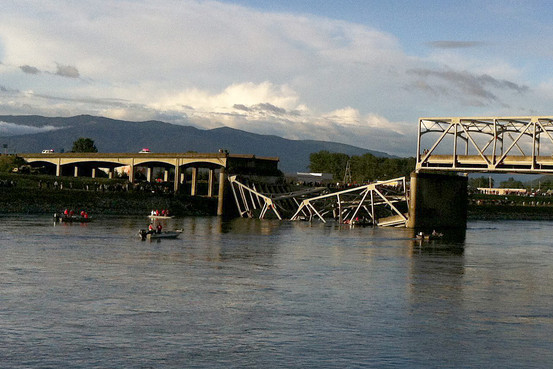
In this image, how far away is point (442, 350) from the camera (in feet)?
122

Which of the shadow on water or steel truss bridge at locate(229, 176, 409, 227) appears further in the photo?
steel truss bridge at locate(229, 176, 409, 227)

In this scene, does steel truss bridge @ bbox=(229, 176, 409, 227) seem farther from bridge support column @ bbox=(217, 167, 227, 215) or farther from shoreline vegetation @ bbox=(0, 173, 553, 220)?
shoreline vegetation @ bbox=(0, 173, 553, 220)

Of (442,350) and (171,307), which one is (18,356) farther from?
(442,350)

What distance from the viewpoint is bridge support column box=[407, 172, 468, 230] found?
135 meters

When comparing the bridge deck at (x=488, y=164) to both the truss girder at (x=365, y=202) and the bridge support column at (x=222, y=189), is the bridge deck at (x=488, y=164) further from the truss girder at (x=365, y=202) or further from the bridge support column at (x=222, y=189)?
the bridge support column at (x=222, y=189)

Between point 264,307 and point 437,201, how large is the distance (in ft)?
319

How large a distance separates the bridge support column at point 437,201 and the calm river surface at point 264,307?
5014 centimetres

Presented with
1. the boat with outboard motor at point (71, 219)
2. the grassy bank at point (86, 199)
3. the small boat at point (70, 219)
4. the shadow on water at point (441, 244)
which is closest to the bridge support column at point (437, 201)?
the shadow on water at point (441, 244)

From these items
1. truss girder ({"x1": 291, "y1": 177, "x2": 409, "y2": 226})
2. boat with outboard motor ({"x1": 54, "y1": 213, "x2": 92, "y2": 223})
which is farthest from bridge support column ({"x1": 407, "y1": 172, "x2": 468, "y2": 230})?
boat with outboard motor ({"x1": 54, "y1": 213, "x2": 92, "y2": 223})

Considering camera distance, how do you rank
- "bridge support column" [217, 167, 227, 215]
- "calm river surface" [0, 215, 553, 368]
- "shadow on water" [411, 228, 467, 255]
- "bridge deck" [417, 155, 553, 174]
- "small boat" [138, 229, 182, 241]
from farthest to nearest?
"bridge support column" [217, 167, 227, 215]
"bridge deck" [417, 155, 553, 174]
"small boat" [138, 229, 182, 241]
"shadow on water" [411, 228, 467, 255]
"calm river surface" [0, 215, 553, 368]

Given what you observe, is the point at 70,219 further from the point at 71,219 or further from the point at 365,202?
the point at 365,202

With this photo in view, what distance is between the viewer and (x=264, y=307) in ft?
153

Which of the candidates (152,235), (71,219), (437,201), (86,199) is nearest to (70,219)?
(71,219)

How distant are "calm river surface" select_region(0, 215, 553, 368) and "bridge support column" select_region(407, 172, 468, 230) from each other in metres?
50.1
